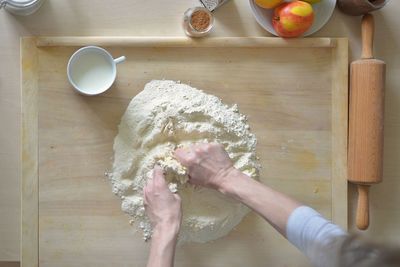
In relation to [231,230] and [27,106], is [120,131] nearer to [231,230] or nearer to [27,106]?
[27,106]

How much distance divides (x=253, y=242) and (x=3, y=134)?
0.58 metres

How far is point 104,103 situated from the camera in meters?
0.95

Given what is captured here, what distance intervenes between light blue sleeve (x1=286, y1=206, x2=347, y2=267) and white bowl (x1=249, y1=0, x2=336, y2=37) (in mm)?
382

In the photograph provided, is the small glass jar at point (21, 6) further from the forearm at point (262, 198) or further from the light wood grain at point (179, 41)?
the forearm at point (262, 198)

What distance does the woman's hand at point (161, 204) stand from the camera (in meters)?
0.91

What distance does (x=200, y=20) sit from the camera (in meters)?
0.92

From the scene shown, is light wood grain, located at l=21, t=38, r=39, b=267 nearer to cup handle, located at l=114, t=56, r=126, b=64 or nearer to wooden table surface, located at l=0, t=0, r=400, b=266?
wooden table surface, located at l=0, t=0, r=400, b=266

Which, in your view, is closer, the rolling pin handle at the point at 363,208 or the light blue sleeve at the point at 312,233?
the light blue sleeve at the point at 312,233

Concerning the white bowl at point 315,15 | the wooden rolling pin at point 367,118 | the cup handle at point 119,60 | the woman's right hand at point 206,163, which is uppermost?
the white bowl at point 315,15

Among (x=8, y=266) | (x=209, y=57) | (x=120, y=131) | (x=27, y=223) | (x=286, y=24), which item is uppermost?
(x=286, y=24)

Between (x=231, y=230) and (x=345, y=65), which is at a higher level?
(x=345, y=65)

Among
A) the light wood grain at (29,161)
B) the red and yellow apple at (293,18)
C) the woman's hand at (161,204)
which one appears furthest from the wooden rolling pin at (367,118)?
the light wood grain at (29,161)

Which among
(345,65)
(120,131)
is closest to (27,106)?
(120,131)

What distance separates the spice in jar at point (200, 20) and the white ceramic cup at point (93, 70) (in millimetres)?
161
